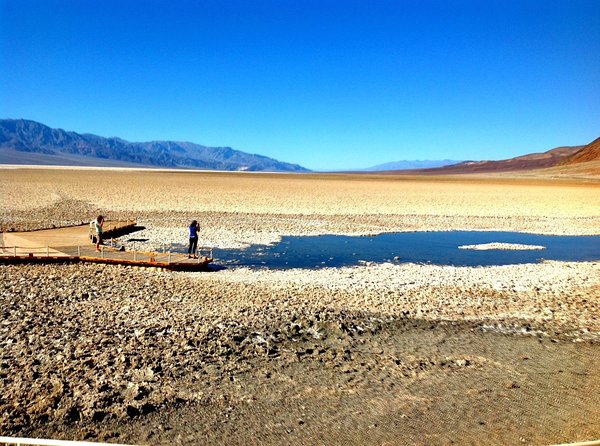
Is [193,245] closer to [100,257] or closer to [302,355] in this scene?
[100,257]

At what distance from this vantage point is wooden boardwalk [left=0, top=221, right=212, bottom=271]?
15.0 meters

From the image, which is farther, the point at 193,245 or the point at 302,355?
the point at 193,245

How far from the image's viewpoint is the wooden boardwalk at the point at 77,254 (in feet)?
49.2

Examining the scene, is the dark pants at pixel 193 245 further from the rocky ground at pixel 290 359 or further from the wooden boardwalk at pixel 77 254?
the rocky ground at pixel 290 359

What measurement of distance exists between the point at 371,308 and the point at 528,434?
534cm

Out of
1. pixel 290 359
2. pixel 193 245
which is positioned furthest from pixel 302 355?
pixel 193 245

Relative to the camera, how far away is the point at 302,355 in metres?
8.92

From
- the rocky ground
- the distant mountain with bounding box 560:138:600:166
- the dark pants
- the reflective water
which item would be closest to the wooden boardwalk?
the dark pants

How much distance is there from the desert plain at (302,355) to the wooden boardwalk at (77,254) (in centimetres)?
64

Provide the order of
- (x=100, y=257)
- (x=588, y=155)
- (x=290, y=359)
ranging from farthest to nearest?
(x=588, y=155), (x=100, y=257), (x=290, y=359)

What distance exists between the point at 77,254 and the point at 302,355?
33.9 ft

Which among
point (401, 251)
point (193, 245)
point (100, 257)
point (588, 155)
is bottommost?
point (401, 251)

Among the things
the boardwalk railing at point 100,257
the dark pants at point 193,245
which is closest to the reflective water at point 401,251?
the dark pants at point 193,245

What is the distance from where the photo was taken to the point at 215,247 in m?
19.4
